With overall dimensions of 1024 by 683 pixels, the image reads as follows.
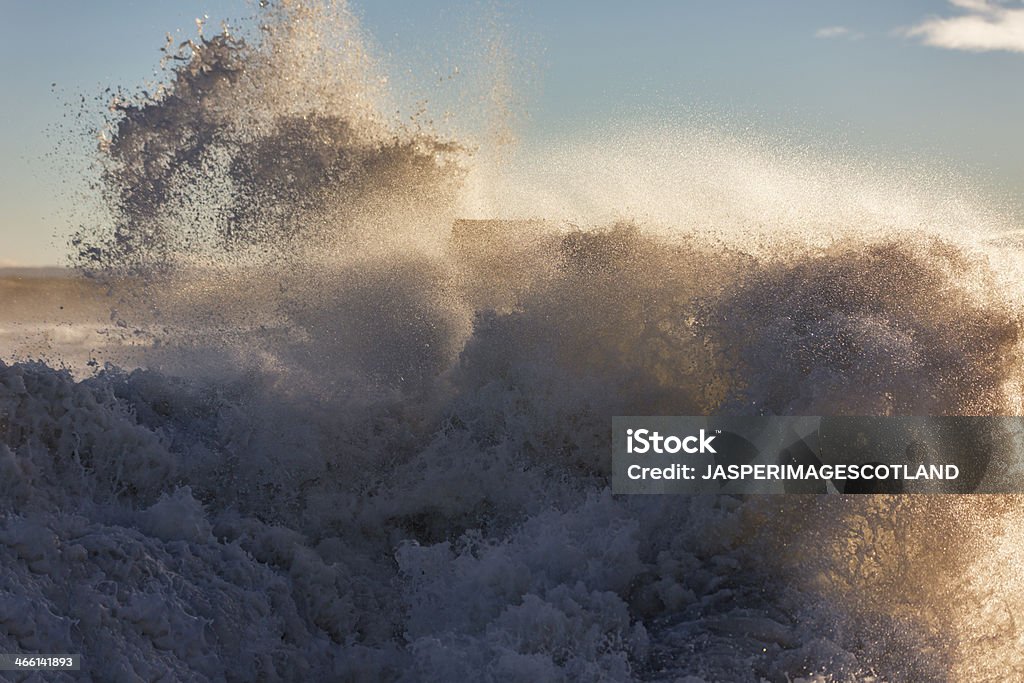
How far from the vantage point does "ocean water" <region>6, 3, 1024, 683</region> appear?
188 inches

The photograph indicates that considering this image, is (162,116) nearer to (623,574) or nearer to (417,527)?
(417,527)

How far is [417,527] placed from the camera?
6.91 m

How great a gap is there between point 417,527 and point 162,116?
5.42 m

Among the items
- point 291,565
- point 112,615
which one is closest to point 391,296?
point 291,565

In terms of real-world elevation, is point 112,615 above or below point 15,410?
below

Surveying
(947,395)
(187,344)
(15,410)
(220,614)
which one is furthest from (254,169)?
(947,395)

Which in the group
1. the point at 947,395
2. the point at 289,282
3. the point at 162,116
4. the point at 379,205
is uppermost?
the point at 162,116

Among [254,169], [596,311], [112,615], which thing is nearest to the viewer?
[112,615]

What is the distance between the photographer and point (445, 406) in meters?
7.96

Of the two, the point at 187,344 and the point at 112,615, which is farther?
the point at 187,344

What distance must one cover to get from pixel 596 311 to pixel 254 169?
4.26m

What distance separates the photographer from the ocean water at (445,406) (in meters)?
4.77

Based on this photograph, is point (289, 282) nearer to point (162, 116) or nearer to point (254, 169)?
point (254, 169)

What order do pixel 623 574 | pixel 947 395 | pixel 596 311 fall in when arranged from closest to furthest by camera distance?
1. pixel 623 574
2. pixel 947 395
3. pixel 596 311
